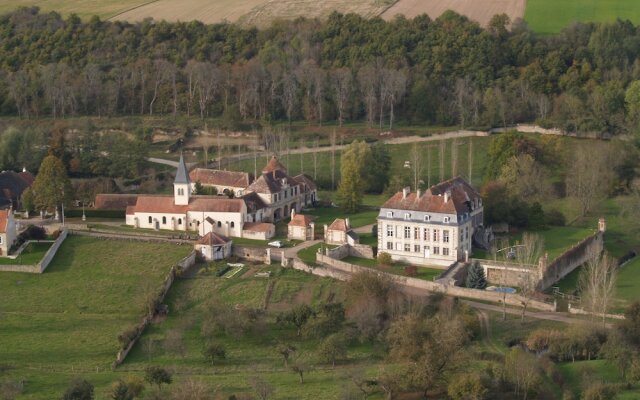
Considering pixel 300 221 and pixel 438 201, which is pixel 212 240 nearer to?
pixel 300 221

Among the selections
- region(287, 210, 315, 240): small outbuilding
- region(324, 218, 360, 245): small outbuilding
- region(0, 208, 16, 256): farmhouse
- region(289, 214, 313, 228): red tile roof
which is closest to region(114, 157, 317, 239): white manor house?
region(287, 210, 315, 240): small outbuilding

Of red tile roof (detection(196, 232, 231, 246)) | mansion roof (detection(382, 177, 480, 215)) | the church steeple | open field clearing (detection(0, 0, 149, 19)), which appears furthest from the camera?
open field clearing (detection(0, 0, 149, 19))

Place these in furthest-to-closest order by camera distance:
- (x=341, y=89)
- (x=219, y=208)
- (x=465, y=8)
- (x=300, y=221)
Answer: (x=465, y=8)
(x=341, y=89)
(x=219, y=208)
(x=300, y=221)

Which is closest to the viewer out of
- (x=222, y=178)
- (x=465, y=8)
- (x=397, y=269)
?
(x=397, y=269)

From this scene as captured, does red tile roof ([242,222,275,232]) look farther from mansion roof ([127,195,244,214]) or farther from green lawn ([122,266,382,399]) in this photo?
green lawn ([122,266,382,399])

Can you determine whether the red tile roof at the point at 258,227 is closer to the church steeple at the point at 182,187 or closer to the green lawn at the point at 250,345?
the church steeple at the point at 182,187

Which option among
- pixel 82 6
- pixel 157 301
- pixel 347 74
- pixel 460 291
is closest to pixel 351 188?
pixel 460 291
